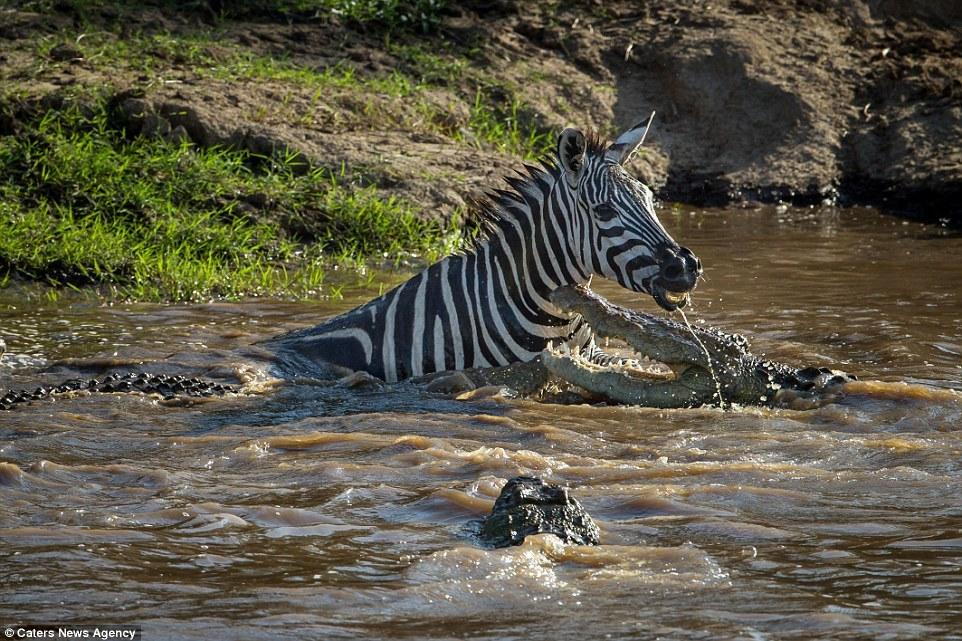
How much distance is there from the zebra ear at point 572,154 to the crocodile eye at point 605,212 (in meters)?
0.20

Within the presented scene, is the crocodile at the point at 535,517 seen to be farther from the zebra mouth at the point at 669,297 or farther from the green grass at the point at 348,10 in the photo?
the green grass at the point at 348,10

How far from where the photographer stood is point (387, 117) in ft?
40.2

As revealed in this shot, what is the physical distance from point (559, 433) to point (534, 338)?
106 centimetres

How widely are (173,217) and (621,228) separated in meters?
4.75

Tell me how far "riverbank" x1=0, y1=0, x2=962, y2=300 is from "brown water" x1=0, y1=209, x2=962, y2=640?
237cm

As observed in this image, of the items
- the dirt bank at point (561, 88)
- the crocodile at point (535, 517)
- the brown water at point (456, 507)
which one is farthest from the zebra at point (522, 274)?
the dirt bank at point (561, 88)

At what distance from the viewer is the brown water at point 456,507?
3.92 metres

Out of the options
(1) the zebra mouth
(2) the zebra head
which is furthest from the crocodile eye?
(1) the zebra mouth

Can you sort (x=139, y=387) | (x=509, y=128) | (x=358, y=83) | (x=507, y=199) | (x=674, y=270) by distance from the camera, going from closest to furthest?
1. (x=674, y=270)
2. (x=139, y=387)
3. (x=507, y=199)
4. (x=358, y=83)
5. (x=509, y=128)

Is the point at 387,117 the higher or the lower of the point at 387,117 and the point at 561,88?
the lower

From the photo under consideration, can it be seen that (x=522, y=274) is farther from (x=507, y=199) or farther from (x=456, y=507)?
(x=456, y=507)

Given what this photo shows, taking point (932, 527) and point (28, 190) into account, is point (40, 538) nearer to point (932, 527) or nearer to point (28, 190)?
point (932, 527)

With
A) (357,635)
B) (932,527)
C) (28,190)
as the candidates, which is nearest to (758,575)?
(932,527)

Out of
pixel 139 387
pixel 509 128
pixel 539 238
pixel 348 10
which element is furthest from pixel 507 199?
pixel 348 10
